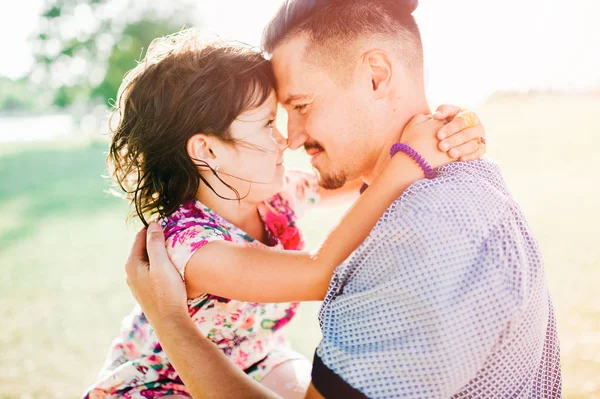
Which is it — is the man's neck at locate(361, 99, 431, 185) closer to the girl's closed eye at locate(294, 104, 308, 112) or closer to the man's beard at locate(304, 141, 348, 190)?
the man's beard at locate(304, 141, 348, 190)

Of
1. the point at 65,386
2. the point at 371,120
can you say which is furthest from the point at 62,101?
the point at 371,120

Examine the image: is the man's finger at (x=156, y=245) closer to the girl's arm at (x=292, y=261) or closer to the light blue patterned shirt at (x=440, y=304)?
the girl's arm at (x=292, y=261)

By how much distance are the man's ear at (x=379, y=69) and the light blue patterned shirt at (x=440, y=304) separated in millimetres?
638

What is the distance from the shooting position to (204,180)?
2605 millimetres

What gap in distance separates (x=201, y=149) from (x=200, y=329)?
791 millimetres

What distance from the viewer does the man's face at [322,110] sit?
2.49 metres

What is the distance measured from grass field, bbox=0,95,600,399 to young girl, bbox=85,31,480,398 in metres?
2.47

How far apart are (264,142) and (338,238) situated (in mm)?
721

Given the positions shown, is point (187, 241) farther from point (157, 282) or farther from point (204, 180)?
point (204, 180)

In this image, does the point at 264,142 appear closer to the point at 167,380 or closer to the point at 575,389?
the point at 167,380

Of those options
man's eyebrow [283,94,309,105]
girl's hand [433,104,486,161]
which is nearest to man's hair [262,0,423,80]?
man's eyebrow [283,94,309,105]

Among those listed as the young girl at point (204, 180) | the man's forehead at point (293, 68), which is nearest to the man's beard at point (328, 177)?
the young girl at point (204, 180)

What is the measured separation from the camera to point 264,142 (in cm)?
258

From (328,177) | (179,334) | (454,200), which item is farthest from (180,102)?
(454,200)
